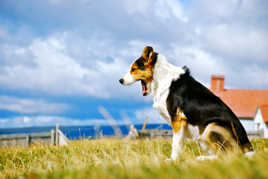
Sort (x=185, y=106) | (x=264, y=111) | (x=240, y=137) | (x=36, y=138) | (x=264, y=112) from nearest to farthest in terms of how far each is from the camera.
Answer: (x=240, y=137), (x=185, y=106), (x=36, y=138), (x=264, y=112), (x=264, y=111)

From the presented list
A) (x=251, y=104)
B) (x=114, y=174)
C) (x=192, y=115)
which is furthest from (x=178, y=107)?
(x=251, y=104)

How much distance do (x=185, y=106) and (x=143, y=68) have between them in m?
1.10

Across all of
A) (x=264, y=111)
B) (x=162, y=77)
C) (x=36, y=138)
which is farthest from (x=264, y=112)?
(x=162, y=77)

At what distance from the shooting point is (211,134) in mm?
4262

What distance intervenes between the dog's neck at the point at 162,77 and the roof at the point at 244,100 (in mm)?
35434

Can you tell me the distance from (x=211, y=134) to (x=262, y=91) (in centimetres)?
3962

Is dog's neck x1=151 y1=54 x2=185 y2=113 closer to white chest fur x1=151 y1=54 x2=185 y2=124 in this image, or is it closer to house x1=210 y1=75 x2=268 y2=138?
white chest fur x1=151 y1=54 x2=185 y2=124

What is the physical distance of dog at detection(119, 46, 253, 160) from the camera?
427cm

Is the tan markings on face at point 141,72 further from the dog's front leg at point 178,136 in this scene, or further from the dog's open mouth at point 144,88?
the dog's front leg at point 178,136

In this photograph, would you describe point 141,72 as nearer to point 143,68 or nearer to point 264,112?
point 143,68

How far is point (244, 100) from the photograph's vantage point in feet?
129

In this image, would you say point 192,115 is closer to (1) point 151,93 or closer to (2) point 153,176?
(1) point 151,93

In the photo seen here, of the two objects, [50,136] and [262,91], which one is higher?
[262,91]

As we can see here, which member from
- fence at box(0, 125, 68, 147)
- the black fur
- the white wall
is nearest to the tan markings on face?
the black fur
